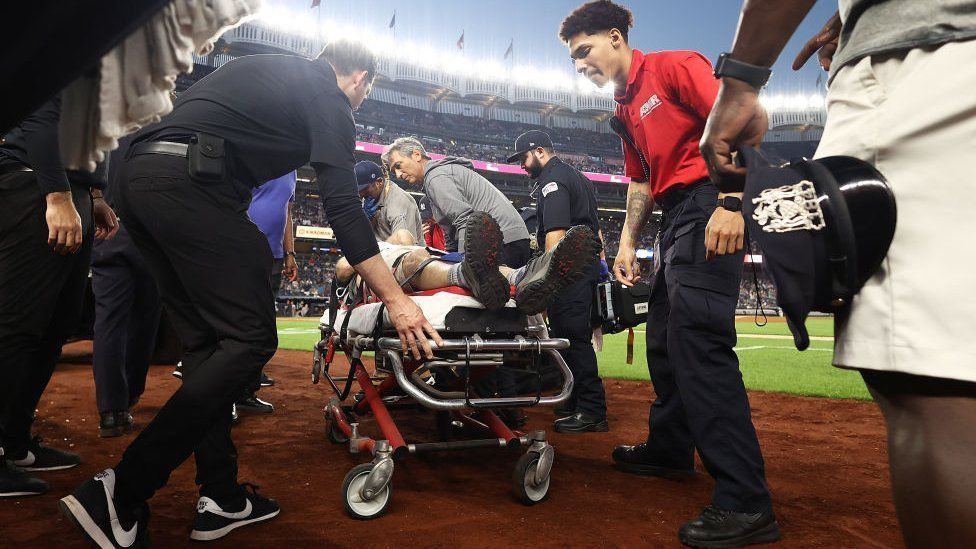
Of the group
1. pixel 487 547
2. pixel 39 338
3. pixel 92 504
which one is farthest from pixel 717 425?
pixel 39 338

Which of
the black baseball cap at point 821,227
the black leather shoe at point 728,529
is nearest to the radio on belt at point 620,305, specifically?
the black leather shoe at point 728,529

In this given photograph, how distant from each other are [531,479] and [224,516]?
3.94ft

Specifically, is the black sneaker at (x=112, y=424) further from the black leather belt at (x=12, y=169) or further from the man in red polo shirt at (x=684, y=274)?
the man in red polo shirt at (x=684, y=274)

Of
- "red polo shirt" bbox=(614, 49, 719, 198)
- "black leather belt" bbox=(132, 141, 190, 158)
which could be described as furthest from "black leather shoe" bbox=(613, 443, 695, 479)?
"black leather belt" bbox=(132, 141, 190, 158)

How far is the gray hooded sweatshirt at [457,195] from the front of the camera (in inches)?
149

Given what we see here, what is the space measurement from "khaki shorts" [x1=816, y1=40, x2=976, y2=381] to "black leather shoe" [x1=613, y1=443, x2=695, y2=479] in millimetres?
2129

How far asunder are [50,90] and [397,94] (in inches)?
1775

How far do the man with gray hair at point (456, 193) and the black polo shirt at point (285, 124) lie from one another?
1.17 meters

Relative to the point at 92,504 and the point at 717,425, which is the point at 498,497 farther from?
the point at 92,504

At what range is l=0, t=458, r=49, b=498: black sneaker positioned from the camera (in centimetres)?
231

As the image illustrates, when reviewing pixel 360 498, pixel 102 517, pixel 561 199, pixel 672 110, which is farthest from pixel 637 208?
pixel 102 517

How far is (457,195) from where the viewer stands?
3.84m

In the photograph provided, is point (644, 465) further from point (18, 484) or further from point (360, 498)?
point (18, 484)

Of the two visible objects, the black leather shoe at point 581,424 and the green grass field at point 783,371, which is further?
the green grass field at point 783,371
